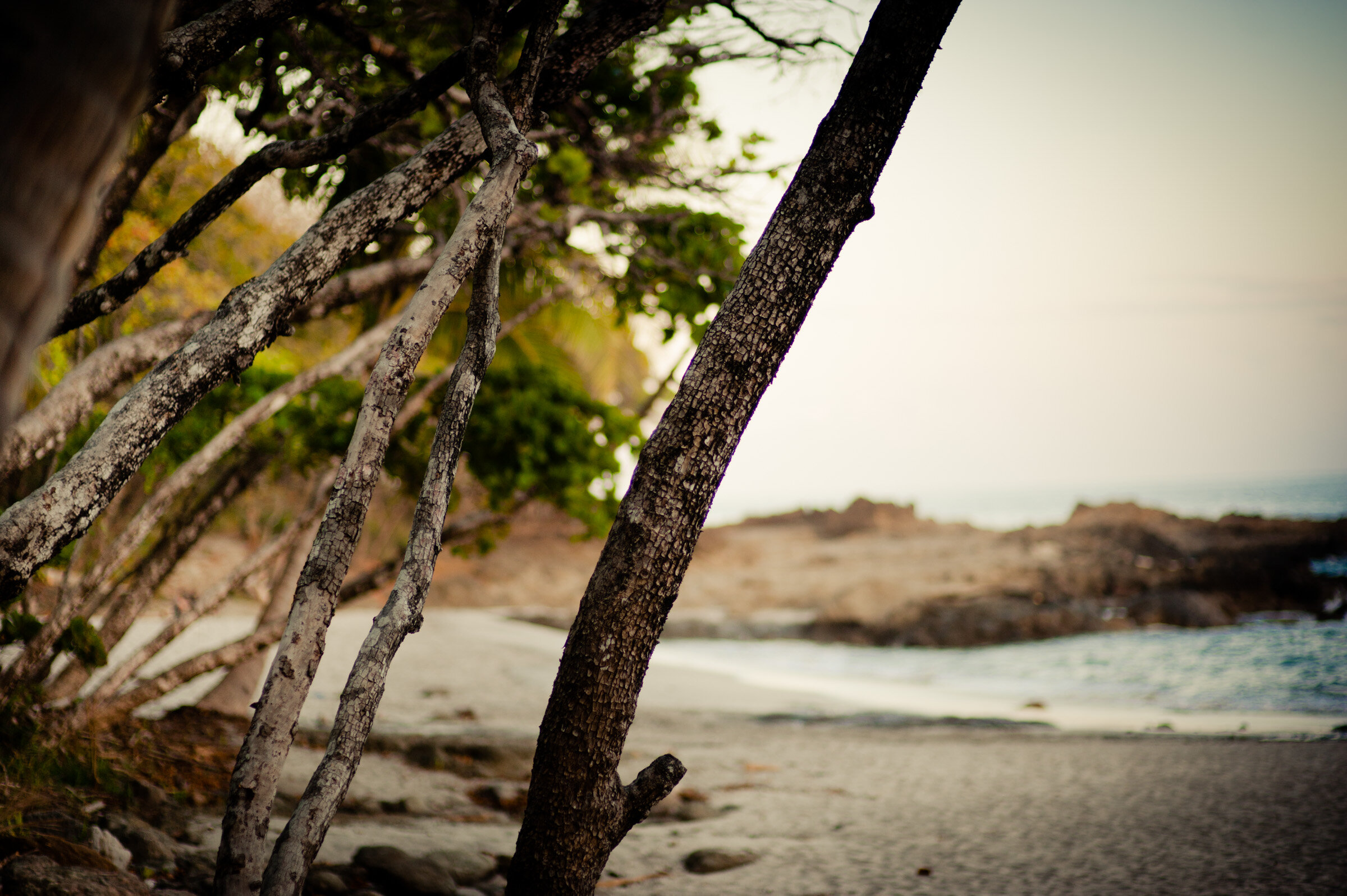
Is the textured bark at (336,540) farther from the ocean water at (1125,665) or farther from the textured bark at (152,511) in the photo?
the ocean water at (1125,665)

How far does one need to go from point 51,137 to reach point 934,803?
274 inches

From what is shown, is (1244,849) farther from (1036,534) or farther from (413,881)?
(1036,534)

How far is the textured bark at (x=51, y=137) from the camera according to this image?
3.25 ft

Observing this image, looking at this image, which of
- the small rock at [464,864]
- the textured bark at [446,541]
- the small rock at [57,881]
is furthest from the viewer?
the textured bark at [446,541]

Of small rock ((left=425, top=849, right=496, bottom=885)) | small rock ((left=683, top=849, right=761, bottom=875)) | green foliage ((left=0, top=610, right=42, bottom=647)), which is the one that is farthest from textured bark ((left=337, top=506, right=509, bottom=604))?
small rock ((left=683, top=849, right=761, bottom=875))

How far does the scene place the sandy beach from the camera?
15.5 feet

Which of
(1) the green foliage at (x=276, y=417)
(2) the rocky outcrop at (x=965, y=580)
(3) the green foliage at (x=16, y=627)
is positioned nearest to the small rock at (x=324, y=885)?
(3) the green foliage at (x=16, y=627)

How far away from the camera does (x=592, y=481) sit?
646 centimetres

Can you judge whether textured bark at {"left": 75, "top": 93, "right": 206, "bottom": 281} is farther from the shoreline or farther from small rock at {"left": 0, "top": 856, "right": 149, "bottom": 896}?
the shoreline

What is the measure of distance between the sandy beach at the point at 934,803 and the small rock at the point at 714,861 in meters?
0.08

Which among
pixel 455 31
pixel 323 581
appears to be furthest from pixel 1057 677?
pixel 323 581

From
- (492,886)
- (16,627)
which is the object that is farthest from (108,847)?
(492,886)

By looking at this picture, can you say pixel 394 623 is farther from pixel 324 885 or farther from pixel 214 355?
pixel 324 885

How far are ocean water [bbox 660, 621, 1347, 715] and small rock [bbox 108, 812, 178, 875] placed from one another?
13.1 metres
